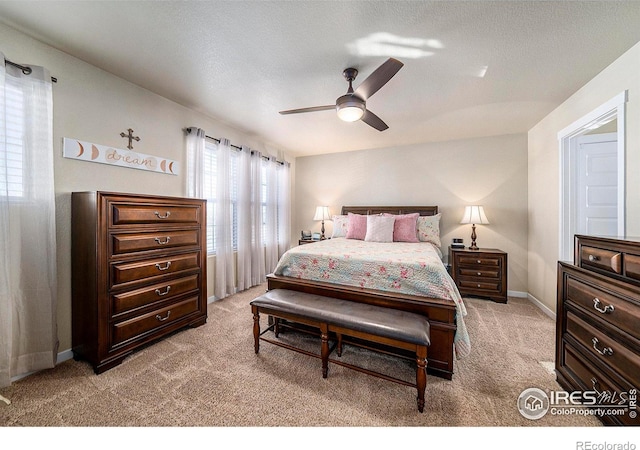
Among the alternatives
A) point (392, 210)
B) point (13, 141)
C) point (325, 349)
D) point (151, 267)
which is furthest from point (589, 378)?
point (13, 141)

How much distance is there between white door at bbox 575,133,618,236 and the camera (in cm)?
259

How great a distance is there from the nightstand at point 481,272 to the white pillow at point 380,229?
3.32 ft

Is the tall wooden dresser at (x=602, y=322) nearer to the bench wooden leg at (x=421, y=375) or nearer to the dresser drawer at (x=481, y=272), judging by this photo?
the bench wooden leg at (x=421, y=375)

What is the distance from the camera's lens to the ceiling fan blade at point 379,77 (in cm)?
166

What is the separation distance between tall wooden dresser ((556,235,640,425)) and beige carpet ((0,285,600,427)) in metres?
0.26

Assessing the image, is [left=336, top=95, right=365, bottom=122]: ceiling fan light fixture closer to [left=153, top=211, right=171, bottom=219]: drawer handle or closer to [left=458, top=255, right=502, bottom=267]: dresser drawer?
[left=153, top=211, right=171, bottom=219]: drawer handle

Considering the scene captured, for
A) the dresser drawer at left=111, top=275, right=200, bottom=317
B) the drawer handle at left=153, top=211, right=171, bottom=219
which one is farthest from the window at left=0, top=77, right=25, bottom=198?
the dresser drawer at left=111, top=275, right=200, bottom=317

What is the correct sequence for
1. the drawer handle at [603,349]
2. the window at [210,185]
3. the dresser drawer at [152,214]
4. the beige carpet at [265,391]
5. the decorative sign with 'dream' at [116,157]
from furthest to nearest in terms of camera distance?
the window at [210,185] → the decorative sign with 'dream' at [116,157] → the dresser drawer at [152,214] → the beige carpet at [265,391] → the drawer handle at [603,349]

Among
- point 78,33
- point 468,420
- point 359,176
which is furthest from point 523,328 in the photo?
point 78,33

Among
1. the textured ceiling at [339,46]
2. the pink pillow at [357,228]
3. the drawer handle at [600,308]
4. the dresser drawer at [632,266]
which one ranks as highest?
the textured ceiling at [339,46]

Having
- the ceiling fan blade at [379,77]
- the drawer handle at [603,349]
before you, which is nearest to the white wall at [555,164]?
the drawer handle at [603,349]

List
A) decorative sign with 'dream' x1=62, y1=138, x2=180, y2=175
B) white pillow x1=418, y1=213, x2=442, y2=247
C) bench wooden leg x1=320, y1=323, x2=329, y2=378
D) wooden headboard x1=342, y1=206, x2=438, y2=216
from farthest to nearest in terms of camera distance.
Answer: wooden headboard x1=342, y1=206, x2=438, y2=216 < white pillow x1=418, y1=213, x2=442, y2=247 < decorative sign with 'dream' x1=62, y1=138, x2=180, y2=175 < bench wooden leg x1=320, y1=323, x2=329, y2=378

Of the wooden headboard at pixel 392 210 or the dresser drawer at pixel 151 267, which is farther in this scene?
the wooden headboard at pixel 392 210
